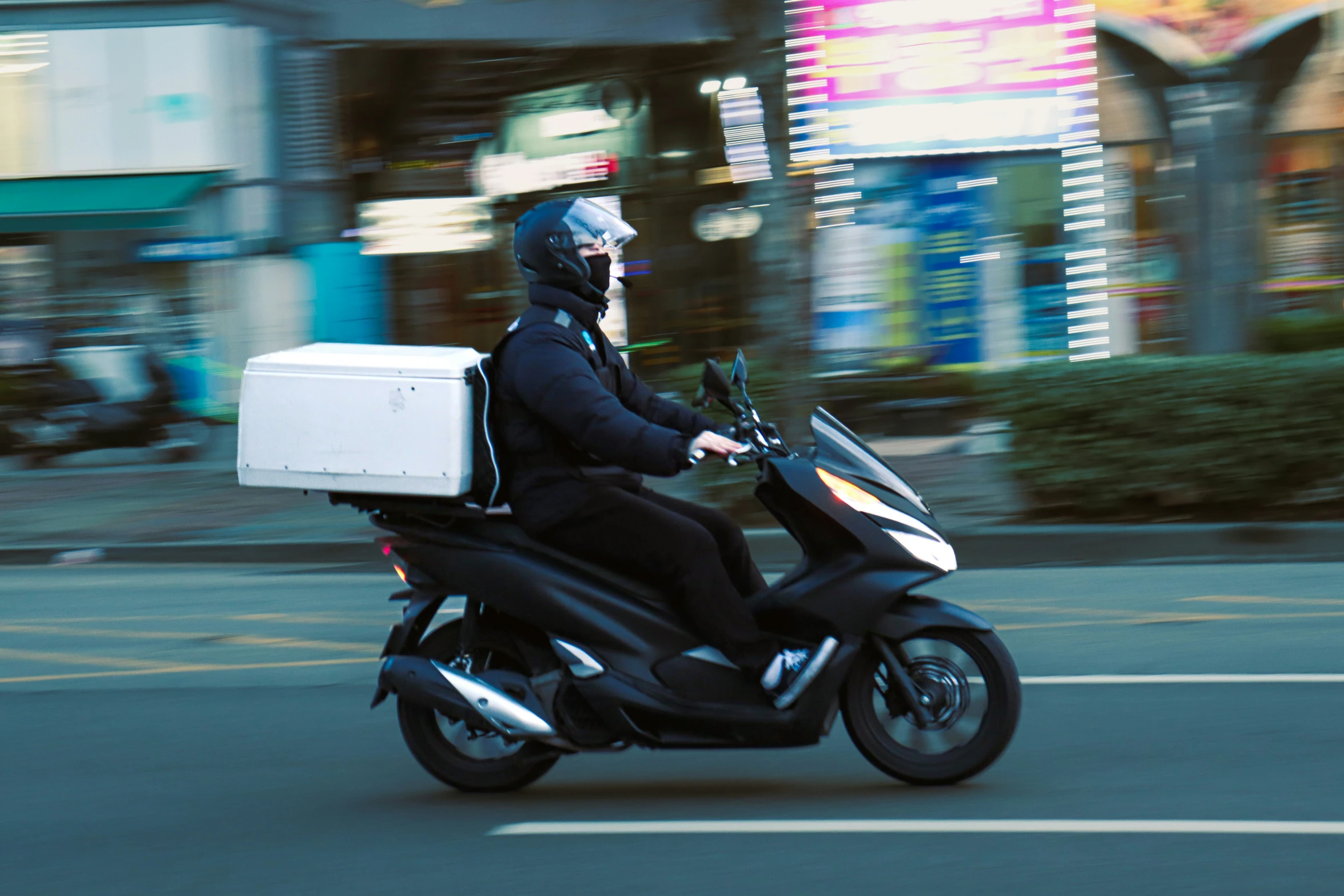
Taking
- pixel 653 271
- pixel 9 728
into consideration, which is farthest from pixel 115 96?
pixel 9 728

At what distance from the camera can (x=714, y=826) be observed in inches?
171

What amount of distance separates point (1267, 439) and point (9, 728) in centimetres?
654

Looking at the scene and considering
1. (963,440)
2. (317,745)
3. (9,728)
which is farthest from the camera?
(963,440)

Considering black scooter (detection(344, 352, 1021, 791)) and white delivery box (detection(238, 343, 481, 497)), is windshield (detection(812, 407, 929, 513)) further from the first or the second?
white delivery box (detection(238, 343, 481, 497))

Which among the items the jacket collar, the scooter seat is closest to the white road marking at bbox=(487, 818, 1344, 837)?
the scooter seat

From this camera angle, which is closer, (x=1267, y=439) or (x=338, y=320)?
(x=1267, y=439)

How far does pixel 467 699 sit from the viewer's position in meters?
4.56

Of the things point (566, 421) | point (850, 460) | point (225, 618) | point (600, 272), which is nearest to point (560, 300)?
point (600, 272)

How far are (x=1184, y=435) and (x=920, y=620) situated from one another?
5326 mm

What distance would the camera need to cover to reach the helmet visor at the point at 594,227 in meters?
4.55

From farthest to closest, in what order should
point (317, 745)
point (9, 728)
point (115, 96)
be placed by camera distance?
1. point (115, 96)
2. point (9, 728)
3. point (317, 745)

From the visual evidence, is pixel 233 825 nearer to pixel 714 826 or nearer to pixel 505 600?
pixel 505 600

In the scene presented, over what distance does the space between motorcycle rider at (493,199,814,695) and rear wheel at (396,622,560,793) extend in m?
0.39

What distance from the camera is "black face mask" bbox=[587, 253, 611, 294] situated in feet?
15.0
